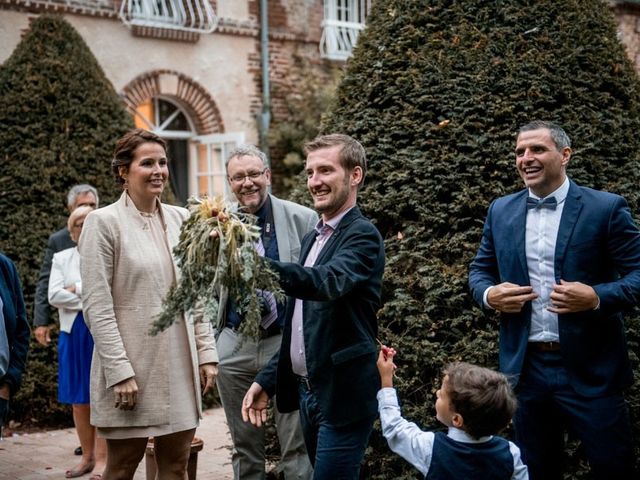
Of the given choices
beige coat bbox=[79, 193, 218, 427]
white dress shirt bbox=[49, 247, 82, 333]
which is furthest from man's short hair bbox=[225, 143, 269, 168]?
white dress shirt bbox=[49, 247, 82, 333]

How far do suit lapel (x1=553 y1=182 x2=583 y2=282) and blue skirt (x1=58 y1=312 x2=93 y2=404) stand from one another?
402 centimetres

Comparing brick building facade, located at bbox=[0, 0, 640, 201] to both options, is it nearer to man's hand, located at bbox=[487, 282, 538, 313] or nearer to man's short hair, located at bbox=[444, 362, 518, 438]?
man's hand, located at bbox=[487, 282, 538, 313]

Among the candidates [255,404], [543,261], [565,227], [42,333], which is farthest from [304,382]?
[42,333]

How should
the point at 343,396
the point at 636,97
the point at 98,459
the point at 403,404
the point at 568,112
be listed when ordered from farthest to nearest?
the point at 98,459, the point at 636,97, the point at 568,112, the point at 403,404, the point at 343,396

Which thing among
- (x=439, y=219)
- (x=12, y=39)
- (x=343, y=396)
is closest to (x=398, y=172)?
(x=439, y=219)

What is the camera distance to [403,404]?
4.51 meters

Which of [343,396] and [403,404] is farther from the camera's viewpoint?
[403,404]

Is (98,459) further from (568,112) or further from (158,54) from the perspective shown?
(158,54)

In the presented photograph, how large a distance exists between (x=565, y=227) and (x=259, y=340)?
1.80 meters

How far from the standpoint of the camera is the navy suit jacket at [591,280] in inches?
142

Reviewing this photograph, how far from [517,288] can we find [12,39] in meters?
9.68

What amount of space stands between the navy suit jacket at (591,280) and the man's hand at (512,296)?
0.31 feet

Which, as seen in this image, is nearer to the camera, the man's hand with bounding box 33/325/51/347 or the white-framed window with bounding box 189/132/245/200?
the man's hand with bounding box 33/325/51/347

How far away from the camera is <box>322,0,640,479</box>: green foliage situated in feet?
14.8
